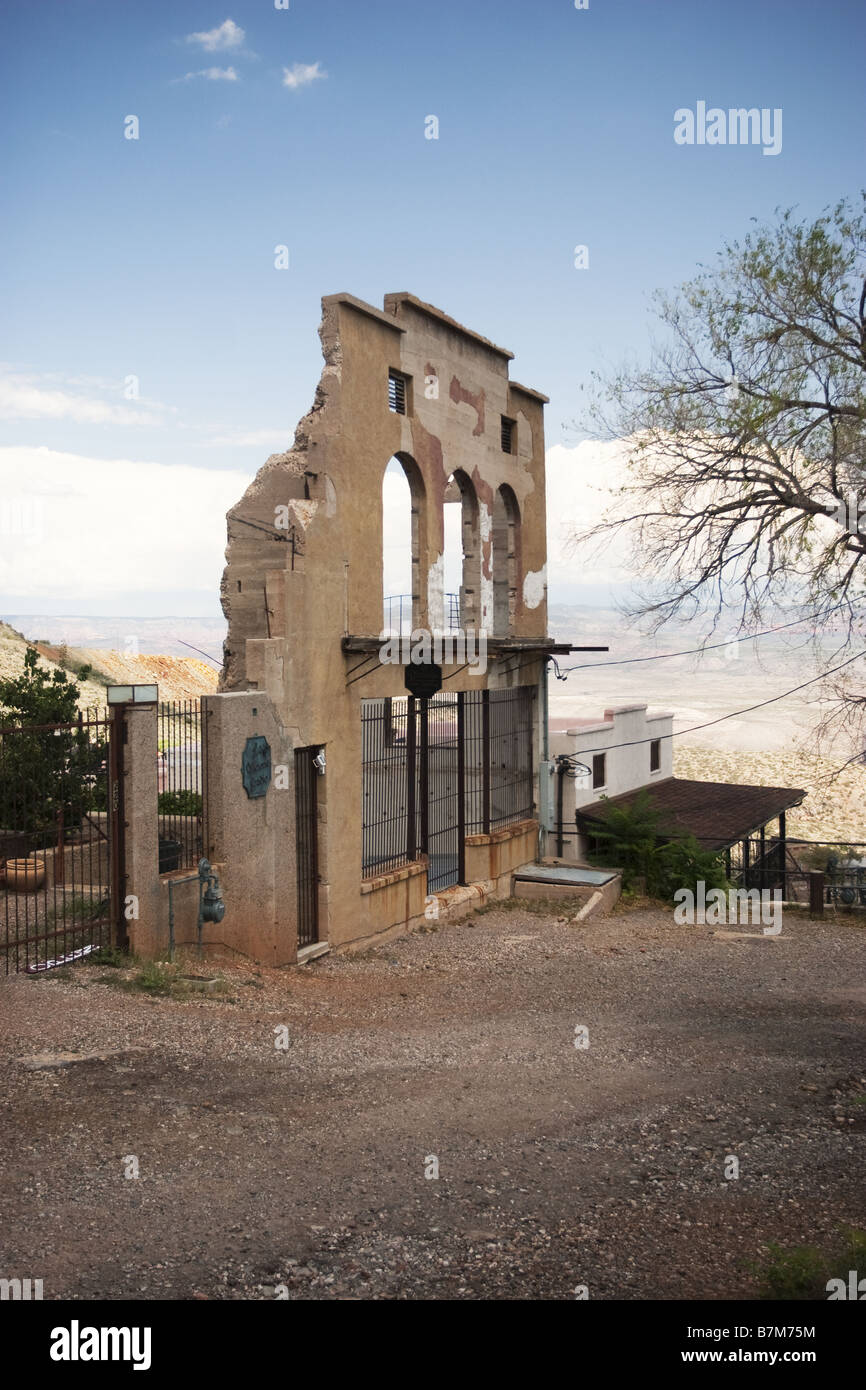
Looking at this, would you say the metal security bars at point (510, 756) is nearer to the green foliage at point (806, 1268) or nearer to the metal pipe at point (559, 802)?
the metal pipe at point (559, 802)

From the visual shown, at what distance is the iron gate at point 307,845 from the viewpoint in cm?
1427

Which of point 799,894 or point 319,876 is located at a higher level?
point 319,876

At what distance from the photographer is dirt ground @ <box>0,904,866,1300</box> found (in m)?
6.06

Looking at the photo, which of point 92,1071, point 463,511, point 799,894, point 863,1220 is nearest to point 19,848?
point 92,1071

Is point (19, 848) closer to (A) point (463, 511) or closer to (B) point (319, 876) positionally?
(B) point (319, 876)

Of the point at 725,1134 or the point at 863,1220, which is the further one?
the point at 725,1134

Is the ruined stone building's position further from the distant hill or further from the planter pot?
the distant hill

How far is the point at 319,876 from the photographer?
14.5m

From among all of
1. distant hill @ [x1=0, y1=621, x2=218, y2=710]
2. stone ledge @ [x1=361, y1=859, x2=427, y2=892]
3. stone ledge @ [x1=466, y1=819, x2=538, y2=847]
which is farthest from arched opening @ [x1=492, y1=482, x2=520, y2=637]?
distant hill @ [x1=0, y1=621, x2=218, y2=710]

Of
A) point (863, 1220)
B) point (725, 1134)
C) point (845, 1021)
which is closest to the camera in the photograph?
point (863, 1220)

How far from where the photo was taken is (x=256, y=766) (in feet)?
42.3

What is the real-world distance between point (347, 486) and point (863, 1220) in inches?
428

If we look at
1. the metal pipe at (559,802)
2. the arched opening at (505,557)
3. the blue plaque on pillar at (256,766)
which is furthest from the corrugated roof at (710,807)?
the blue plaque on pillar at (256,766)
